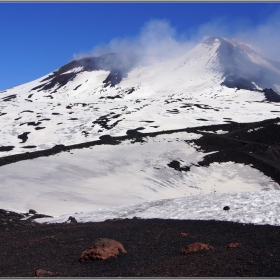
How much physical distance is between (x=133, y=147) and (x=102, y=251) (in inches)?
1579

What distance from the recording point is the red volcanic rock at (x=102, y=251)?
387 inches

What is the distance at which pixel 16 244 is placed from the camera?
1263cm

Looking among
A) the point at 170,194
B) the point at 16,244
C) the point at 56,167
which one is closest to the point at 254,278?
the point at 16,244

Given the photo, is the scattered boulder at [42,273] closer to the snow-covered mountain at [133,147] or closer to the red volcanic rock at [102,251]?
the red volcanic rock at [102,251]

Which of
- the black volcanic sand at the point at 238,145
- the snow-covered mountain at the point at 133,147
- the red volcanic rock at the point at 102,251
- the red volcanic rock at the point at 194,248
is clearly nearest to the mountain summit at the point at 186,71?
the snow-covered mountain at the point at 133,147

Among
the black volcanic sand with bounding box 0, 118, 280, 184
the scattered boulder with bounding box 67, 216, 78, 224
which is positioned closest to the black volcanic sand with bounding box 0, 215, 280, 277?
the scattered boulder with bounding box 67, 216, 78, 224

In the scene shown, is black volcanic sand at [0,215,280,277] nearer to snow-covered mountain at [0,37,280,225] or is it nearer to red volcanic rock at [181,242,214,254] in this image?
red volcanic rock at [181,242,214,254]

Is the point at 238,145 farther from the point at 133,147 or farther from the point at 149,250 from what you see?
the point at 149,250

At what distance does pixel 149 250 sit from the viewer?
10.9m

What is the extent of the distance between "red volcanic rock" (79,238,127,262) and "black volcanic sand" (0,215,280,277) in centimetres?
14

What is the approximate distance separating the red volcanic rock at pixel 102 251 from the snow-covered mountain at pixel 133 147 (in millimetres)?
12198

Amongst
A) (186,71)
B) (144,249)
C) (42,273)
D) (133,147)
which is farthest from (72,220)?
(186,71)

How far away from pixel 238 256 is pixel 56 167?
27638 millimetres

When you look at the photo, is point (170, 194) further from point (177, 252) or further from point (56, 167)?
point (177, 252)
